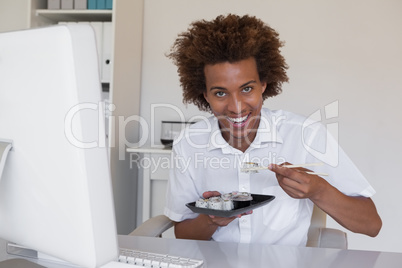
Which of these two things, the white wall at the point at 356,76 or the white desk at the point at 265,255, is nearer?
the white desk at the point at 265,255

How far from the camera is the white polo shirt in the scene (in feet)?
4.85

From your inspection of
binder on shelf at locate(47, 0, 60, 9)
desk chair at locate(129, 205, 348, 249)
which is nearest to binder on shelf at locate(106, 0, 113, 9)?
binder on shelf at locate(47, 0, 60, 9)

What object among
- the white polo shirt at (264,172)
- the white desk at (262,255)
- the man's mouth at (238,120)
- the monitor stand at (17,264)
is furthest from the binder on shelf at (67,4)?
the monitor stand at (17,264)

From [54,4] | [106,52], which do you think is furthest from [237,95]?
[54,4]

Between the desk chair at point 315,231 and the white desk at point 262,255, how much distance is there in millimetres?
253

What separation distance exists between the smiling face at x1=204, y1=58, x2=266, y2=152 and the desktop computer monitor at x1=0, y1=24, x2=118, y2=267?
849mm

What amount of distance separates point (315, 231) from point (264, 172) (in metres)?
0.25

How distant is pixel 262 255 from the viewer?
3.42 ft

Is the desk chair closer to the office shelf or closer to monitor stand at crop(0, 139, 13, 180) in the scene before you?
monitor stand at crop(0, 139, 13, 180)

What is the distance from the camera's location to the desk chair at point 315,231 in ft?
A: 4.53

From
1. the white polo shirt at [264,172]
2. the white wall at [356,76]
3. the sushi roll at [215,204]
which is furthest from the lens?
the white wall at [356,76]

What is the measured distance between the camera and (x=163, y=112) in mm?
3303

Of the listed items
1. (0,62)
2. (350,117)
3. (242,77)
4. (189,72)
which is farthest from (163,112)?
(0,62)

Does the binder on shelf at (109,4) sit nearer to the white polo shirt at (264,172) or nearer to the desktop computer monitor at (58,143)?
the white polo shirt at (264,172)
